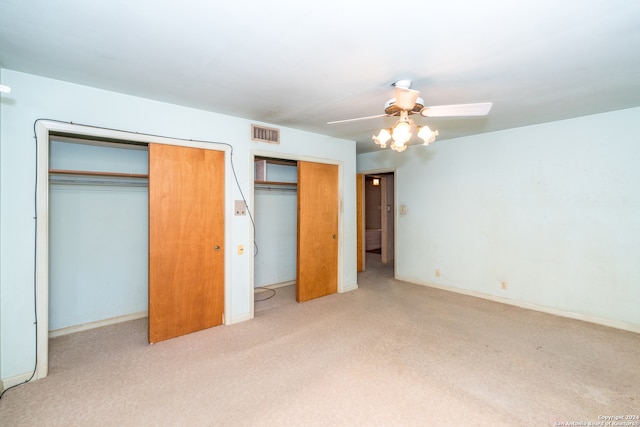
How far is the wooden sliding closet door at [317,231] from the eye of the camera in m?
4.07

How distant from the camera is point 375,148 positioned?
17.1ft

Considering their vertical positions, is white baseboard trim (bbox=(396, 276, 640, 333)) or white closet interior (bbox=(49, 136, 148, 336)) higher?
white closet interior (bbox=(49, 136, 148, 336))

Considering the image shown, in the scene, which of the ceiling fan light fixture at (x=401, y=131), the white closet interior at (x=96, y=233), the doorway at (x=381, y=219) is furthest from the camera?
the doorway at (x=381, y=219)

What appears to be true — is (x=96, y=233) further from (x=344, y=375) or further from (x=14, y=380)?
(x=344, y=375)

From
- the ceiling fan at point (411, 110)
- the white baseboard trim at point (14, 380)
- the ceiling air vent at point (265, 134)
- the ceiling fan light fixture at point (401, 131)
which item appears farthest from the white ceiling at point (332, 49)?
the white baseboard trim at point (14, 380)

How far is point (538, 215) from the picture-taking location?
3.71 meters

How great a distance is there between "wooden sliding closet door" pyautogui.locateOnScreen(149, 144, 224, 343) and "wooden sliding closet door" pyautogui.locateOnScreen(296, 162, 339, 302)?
1.18 metres

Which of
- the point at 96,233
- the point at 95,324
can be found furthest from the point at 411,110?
the point at 95,324

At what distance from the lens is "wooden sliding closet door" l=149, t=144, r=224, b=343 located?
2869 millimetres

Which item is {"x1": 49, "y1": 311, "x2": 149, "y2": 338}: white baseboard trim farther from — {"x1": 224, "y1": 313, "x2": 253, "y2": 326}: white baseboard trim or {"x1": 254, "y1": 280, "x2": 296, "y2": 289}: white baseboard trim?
{"x1": 254, "y1": 280, "x2": 296, "y2": 289}: white baseboard trim

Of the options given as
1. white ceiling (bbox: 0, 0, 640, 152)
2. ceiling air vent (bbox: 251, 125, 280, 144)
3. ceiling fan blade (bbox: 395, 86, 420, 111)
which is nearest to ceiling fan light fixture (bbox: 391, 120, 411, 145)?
ceiling fan blade (bbox: 395, 86, 420, 111)

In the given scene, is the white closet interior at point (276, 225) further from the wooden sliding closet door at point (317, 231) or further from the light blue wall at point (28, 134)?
the light blue wall at point (28, 134)

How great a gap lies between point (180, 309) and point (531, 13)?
12.2 feet

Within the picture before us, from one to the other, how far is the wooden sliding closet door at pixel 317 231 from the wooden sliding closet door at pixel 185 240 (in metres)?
1.18
